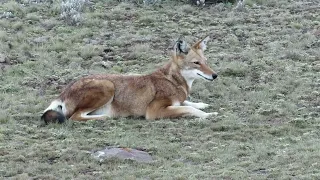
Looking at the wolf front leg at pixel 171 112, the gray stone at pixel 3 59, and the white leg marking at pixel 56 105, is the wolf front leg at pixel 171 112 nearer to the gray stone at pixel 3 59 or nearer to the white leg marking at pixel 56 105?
the white leg marking at pixel 56 105

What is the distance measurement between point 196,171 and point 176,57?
401cm

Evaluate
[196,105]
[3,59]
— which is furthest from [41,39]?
[196,105]

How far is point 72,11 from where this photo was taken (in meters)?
19.2

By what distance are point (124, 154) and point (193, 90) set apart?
443cm

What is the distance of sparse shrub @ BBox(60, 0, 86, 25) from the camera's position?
1888 cm

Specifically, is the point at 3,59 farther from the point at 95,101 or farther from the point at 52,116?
the point at 52,116

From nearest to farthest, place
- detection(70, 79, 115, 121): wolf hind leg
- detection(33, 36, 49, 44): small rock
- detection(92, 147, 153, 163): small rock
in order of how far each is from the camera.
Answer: detection(92, 147, 153, 163): small rock, detection(70, 79, 115, 121): wolf hind leg, detection(33, 36, 49, 44): small rock

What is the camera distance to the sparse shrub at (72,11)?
18.9m

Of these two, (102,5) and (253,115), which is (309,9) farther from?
(253,115)

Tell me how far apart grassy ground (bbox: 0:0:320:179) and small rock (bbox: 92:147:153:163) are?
14cm

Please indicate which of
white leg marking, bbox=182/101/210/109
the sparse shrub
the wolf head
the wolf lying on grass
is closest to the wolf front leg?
the wolf lying on grass

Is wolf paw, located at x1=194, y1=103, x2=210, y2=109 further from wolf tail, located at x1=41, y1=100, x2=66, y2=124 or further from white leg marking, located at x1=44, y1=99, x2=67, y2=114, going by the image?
wolf tail, located at x1=41, y1=100, x2=66, y2=124

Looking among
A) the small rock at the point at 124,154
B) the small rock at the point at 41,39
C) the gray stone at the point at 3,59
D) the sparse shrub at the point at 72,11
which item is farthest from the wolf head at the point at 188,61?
the sparse shrub at the point at 72,11

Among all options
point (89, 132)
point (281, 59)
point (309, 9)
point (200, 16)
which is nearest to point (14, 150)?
point (89, 132)
